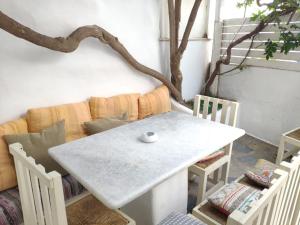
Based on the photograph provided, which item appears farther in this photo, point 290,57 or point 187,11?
point 187,11

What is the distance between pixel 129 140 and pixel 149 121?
41 centimetres

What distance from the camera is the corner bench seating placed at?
158 centimetres

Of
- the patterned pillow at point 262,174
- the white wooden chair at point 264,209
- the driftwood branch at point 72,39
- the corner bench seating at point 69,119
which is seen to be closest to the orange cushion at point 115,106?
the corner bench seating at point 69,119

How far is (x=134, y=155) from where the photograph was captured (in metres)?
1.41

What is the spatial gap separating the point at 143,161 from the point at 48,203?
0.53m

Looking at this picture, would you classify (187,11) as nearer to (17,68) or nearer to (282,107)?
(282,107)

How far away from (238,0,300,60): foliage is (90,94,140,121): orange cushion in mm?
1661

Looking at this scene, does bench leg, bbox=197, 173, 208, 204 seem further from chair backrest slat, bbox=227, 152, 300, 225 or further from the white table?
chair backrest slat, bbox=227, 152, 300, 225

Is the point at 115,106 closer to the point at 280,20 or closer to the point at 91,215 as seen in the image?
the point at 91,215

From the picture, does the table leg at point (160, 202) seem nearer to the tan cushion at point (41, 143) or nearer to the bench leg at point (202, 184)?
the bench leg at point (202, 184)

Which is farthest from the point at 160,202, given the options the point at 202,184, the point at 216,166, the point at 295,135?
the point at 295,135

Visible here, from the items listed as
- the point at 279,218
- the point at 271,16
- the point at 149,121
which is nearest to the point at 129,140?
the point at 149,121

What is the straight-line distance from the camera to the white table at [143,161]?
3.73 feet

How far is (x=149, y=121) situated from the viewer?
1.98 metres
